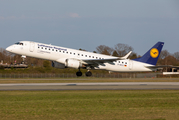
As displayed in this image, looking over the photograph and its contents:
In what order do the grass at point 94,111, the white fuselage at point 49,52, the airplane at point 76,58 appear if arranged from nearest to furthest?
the grass at point 94,111
the white fuselage at point 49,52
the airplane at point 76,58

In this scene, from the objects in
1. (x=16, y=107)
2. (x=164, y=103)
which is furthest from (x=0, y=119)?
(x=164, y=103)

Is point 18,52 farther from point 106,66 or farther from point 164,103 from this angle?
point 164,103

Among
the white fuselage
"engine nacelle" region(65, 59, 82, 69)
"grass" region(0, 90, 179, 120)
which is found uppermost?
the white fuselage

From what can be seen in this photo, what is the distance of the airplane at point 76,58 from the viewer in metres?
40.1

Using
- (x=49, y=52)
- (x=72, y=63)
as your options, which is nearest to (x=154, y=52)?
(x=72, y=63)

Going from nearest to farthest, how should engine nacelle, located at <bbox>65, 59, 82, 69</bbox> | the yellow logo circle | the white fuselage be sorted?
the white fuselage < engine nacelle, located at <bbox>65, 59, 82, 69</bbox> < the yellow logo circle

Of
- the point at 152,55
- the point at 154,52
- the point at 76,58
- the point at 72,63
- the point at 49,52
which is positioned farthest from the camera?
the point at 154,52

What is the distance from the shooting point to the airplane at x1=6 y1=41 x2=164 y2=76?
40062 mm

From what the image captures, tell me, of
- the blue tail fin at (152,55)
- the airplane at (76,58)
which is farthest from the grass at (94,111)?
the blue tail fin at (152,55)

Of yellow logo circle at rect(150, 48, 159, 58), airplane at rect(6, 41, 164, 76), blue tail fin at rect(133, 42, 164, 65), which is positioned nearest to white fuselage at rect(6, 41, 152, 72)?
airplane at rect(6, 41, 164, 76)

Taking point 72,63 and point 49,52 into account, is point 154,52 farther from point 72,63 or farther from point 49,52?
point 49,52

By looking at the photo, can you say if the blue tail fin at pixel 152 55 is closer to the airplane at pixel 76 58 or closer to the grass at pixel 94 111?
the airplane at pixel 76 58

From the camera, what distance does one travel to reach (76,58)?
1674 inches

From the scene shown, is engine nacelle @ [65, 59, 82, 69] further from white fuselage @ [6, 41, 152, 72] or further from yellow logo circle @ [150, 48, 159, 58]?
yellow logo circle @ [150, 48, 159, 58]
